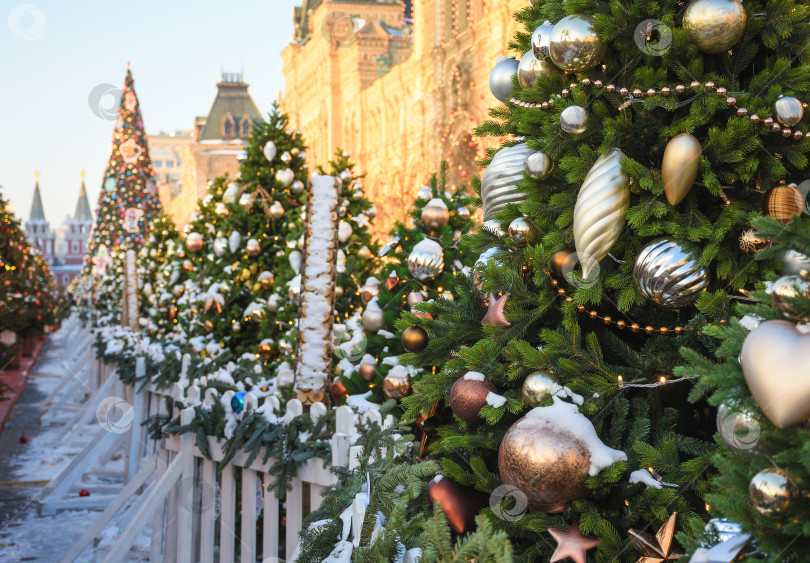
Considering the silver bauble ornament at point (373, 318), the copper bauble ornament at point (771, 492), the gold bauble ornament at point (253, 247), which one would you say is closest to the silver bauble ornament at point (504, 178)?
the copper bauble ornament at point (771, 492)

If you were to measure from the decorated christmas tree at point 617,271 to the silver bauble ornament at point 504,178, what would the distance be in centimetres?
9

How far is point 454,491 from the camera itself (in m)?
2.30

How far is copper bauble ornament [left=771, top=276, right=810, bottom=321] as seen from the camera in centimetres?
128

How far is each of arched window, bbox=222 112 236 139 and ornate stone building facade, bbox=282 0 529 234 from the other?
27.3 m

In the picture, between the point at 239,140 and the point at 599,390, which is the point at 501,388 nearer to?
the point at 599,390

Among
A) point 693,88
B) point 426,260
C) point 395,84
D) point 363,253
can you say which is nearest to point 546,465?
point 693,88

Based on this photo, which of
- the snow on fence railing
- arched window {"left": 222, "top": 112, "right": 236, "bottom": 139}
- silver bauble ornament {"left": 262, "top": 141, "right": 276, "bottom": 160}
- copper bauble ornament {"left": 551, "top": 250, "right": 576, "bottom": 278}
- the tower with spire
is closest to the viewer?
copper bauble ornament {"left": 551, "top": 250, "right": 576, "bottom": 278}

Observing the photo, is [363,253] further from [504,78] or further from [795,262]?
[795,262]

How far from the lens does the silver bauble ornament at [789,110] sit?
78.7 inches

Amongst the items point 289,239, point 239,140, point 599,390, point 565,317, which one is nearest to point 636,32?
point 565,317

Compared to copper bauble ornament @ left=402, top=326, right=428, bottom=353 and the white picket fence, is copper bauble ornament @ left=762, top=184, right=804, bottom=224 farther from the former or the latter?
copper bauble ornament @ left=402, top=326, right=428, bottom=353

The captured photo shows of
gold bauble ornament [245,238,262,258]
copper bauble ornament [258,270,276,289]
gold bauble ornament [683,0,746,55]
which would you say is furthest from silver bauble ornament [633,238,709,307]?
gold bauble ornament [245,238,262,258]

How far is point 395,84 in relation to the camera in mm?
25422

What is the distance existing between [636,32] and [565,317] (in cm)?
80
